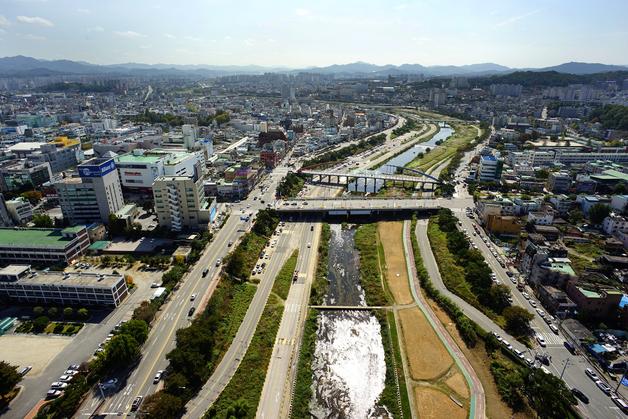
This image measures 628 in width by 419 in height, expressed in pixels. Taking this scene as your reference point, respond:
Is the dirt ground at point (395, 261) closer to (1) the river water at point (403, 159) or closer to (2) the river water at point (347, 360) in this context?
(2) the river water at point (347, 360)

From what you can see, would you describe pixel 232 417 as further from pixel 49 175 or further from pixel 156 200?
pixel 49 175

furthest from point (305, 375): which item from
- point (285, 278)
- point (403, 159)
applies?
point (403, 159)

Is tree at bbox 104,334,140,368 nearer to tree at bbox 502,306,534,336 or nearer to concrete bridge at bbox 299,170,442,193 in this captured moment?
tree at bbox 502,306,534,336

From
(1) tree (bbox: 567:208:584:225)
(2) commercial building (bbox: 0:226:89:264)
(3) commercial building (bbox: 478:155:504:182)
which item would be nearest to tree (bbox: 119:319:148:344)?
(2) commercial building (bbox: 0:226:89:264)

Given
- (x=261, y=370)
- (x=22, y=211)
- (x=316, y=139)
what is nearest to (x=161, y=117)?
(x=316, y=139)

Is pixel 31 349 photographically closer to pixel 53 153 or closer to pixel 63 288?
pixel 63 288
